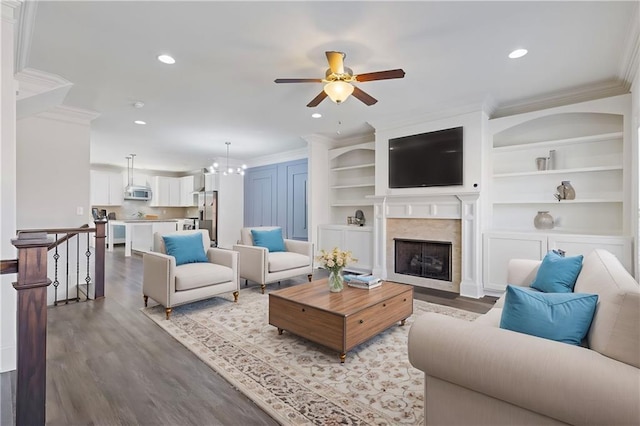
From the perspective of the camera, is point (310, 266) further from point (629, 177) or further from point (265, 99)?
point (629, 177)

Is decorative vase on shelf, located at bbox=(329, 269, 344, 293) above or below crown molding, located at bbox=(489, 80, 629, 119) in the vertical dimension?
below

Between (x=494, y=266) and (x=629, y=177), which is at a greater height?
(x=629, y=177)

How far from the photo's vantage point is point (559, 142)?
3912 mm

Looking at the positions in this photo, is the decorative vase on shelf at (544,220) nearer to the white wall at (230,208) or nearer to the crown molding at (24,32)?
the crown molding at (24,32)

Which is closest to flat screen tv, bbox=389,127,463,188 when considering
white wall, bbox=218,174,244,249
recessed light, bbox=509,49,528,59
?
recessed light, bbox=509,49,528,59

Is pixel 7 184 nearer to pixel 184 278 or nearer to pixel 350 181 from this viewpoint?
pixel 184 278

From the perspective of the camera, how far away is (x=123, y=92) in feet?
12.7

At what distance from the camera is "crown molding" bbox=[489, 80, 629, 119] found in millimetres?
3640

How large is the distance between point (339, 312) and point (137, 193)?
379 inches

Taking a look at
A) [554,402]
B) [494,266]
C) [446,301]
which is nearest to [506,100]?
[494,266]

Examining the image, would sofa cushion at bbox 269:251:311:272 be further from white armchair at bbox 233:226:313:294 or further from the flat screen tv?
the flat screen tv

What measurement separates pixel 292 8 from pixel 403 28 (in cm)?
90

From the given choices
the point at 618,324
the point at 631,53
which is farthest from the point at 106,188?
the point at 631,53

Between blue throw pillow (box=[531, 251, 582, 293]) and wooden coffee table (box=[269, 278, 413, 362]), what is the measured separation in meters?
1.15
